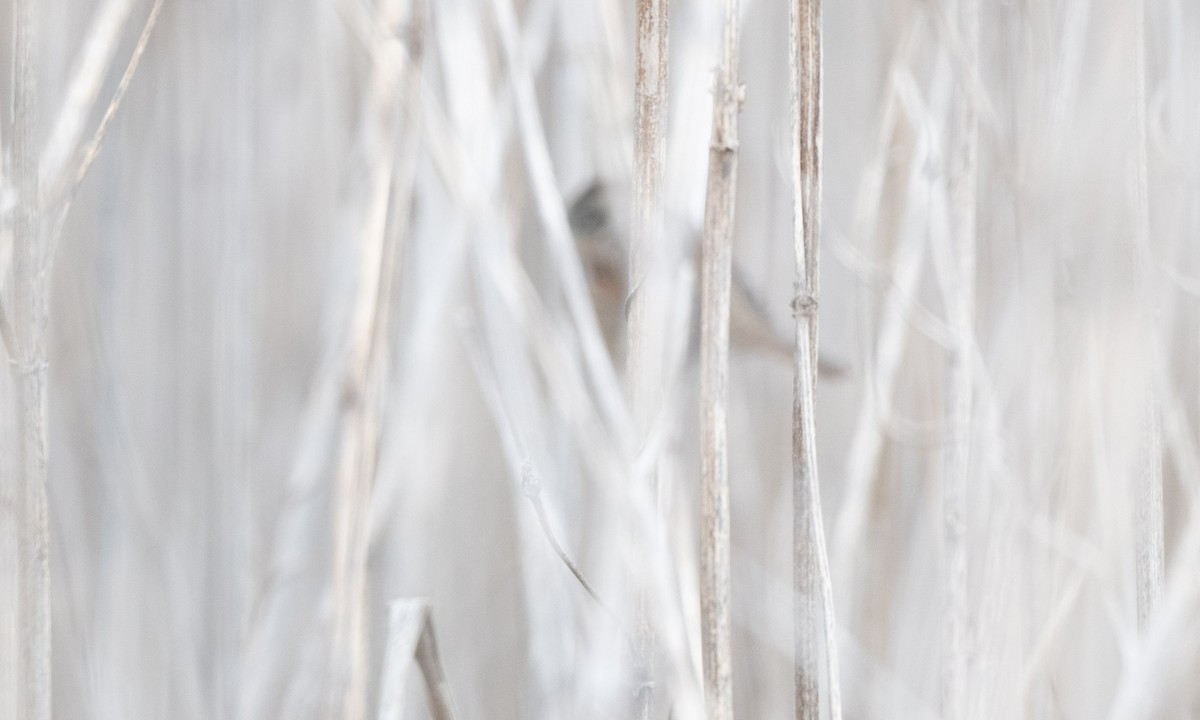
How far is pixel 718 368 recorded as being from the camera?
1.10ft

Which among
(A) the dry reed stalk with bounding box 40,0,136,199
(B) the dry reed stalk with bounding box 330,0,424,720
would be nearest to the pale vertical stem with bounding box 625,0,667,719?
(B) the dry reed stalk with bounding box 330,0,424,720

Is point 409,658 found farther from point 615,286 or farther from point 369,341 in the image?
point 615,286

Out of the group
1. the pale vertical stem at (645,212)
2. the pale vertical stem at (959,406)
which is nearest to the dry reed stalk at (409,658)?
the pale vertical stem at (645,212)

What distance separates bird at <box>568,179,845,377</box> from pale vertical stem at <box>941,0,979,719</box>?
161 mm

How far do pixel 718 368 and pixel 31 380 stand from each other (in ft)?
0.95

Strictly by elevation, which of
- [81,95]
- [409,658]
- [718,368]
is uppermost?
[81,95]

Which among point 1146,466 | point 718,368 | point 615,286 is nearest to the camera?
point 718,368

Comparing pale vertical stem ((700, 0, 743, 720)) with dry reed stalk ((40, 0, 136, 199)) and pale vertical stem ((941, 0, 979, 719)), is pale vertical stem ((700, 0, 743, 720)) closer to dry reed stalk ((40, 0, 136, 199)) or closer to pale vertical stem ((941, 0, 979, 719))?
pale vertical stem ((941, 0, 979, 719))

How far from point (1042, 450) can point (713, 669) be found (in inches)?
12.8

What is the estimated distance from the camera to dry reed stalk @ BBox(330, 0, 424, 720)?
1.63 ft

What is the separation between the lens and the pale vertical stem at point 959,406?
501 mm

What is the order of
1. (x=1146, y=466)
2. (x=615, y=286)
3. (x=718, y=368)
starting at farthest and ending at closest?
(x=615, y=286) < (x=1146, y=466) < (x=718, y=368)

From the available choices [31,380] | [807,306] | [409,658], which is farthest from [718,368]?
[31,380]

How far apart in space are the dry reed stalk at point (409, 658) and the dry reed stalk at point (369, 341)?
0.33 feet
